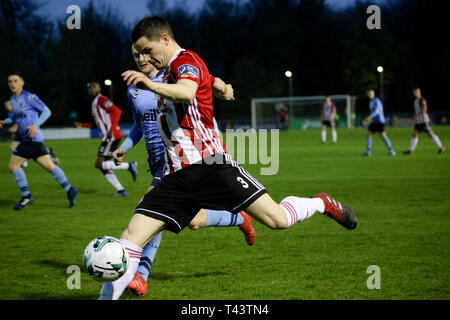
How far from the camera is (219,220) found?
5.47 metres

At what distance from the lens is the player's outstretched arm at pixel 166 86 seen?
142 inches

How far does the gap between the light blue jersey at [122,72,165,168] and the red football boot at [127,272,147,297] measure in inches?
64.1

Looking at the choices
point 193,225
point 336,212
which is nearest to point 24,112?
point 193,225

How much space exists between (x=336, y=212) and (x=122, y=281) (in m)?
2.20

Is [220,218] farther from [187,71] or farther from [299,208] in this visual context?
[187,71]

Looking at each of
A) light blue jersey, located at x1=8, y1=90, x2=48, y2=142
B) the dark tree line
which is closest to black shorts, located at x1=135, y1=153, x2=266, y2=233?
light blue jersey, located at x1=8, y1=90, x2=48, y2=142

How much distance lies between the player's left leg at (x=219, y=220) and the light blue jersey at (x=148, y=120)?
Answer: 3.38 feet

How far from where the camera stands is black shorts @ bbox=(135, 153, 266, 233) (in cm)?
426

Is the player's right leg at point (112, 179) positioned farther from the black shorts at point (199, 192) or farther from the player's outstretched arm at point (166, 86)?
the player's outstretched arm at point (166, 86)

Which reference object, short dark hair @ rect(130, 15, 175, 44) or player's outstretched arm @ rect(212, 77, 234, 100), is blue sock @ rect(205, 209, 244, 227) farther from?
short dark hair @ rect(130, 15, 175, 44)

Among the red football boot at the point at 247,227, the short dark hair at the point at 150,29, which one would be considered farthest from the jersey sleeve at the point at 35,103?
the short dark hair at the point at 150,29

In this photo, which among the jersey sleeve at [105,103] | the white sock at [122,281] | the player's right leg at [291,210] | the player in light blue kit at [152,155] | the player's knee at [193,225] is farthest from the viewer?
the jersey sleeve at [105,103]

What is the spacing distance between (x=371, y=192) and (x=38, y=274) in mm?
7353
